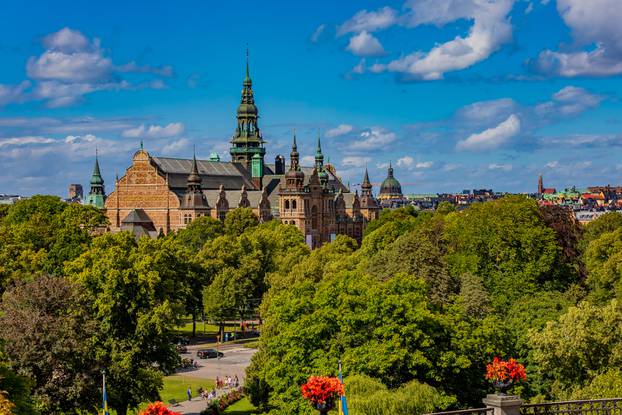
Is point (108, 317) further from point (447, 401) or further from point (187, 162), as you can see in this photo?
point (187, 162)

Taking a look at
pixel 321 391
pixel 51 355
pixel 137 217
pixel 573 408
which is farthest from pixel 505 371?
pixel 137 217

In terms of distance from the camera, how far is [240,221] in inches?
5177

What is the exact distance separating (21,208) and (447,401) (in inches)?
2894

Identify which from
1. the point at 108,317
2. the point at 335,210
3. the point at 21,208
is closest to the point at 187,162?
the point at 335,210

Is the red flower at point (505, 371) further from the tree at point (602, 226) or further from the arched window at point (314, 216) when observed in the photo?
the arched window at point (314, 216)

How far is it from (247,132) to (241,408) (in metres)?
128

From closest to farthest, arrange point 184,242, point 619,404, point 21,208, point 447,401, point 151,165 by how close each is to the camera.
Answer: point 619,404
point 447,401
point 21,208
point 184,242
point 151,165

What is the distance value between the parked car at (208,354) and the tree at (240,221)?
5727cm

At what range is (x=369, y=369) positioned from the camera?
36438 mm

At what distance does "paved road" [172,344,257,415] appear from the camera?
202ft

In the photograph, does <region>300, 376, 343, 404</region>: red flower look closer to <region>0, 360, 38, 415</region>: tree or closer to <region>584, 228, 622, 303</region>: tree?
<region>0, 360, 38, 415</region>: tree

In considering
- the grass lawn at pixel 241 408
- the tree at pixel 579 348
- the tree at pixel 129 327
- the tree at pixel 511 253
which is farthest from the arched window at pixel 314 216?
the tree at pixel 579 348

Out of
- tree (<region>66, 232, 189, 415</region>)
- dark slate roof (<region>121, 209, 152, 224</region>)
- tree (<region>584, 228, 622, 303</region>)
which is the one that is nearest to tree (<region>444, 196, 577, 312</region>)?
tree (<region>584, 228, 622, 303</region>)

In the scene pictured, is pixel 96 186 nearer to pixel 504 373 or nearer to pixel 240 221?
pixel 240 221
